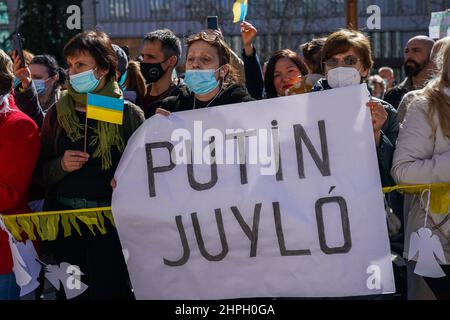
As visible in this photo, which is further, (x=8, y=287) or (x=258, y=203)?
(x=8, y=287)

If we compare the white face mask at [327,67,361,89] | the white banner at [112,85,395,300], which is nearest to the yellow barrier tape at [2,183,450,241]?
the white banner at [112,85,395,300]

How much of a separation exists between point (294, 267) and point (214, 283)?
1.32ft

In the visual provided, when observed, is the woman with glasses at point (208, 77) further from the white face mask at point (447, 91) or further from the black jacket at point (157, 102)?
the white face mask at point (447, 91)

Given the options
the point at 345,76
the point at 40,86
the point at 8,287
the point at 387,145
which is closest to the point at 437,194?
the point at 387,145

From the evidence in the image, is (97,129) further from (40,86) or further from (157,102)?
(40,86)

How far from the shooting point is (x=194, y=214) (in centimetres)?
395

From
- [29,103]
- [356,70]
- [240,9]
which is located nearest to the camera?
[356,70]

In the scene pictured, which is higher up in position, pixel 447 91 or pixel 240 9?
pixel 240 9

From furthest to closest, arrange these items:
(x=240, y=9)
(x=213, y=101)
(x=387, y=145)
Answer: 1. (x=240, y=9)
2. (x=213, y=101)
3. (x=387, y=145)

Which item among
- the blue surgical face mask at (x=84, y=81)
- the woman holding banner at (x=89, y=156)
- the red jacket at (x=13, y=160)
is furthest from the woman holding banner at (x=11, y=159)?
the blue surgical face mask at (x=84, y=81)

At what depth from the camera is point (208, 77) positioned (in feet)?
13.7

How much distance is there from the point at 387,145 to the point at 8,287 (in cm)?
200
